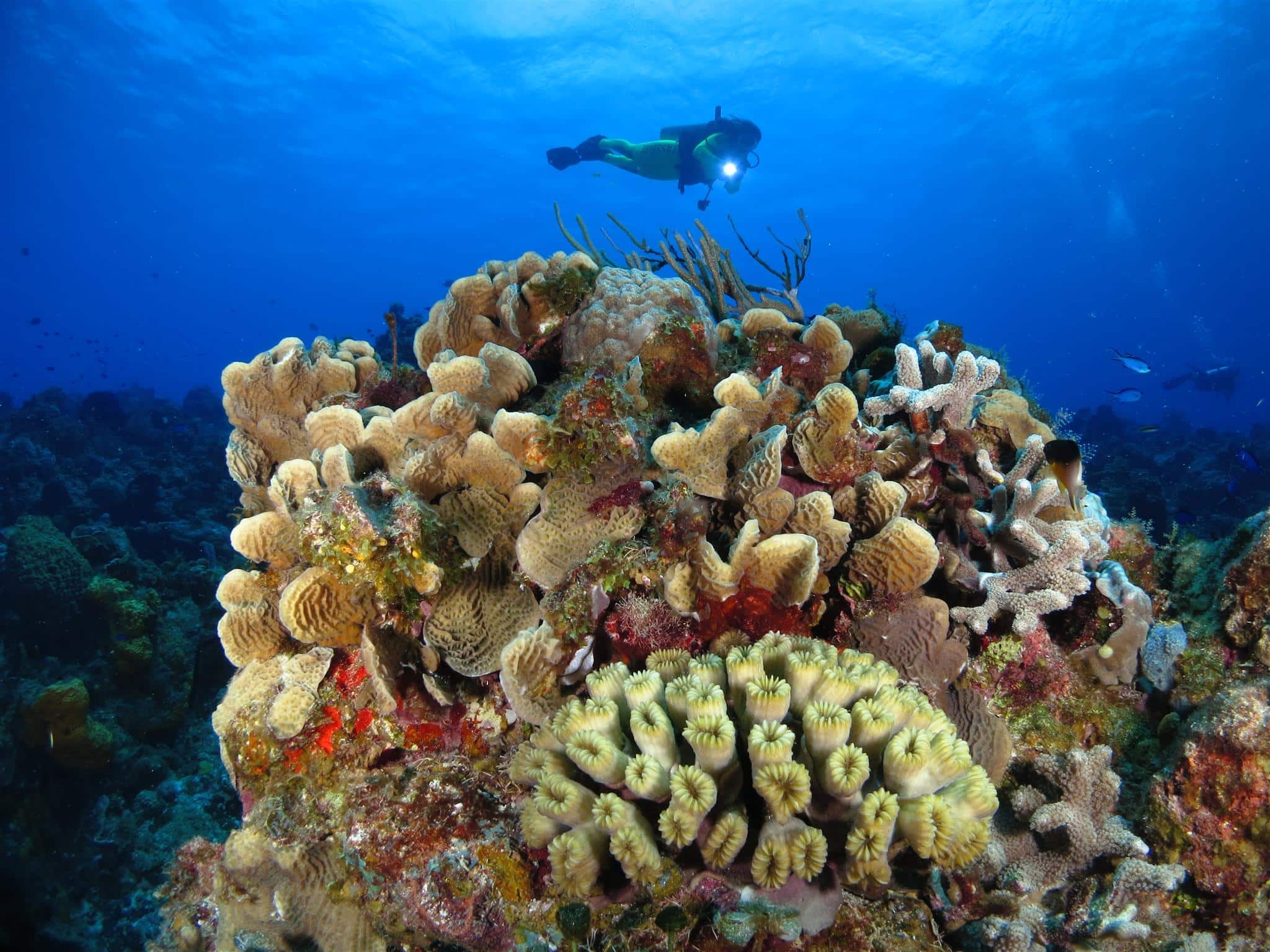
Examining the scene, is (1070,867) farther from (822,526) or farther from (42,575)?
(42,575)

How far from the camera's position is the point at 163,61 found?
150 ft

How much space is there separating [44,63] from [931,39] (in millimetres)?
63956

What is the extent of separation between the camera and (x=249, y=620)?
3.12 m

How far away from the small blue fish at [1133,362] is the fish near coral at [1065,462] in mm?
7707

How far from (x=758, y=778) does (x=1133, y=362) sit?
34.1ft

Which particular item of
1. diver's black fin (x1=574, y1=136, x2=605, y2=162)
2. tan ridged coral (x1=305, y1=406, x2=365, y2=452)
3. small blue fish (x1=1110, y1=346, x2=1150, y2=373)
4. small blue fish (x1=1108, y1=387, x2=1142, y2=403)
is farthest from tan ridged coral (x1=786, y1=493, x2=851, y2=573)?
diver's black fin (x1=574, y1=136, x2=605, y2=162)

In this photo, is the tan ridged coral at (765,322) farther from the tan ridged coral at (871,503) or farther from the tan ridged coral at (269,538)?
the tan ridged coral at (269,538)

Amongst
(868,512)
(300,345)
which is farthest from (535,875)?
(300,345)

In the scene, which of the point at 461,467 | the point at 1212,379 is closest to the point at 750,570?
the point at 461,467

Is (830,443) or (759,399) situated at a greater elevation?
(759,399)

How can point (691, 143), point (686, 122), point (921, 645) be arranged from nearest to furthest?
point (921, 645) → point (691, 143) → point (686, 122)

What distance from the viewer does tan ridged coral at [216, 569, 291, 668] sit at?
310 centimetres

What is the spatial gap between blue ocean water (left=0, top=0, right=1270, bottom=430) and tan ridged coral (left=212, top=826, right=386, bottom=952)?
40.1ft

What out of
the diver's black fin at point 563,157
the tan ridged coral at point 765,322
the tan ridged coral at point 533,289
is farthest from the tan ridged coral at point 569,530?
the diver's black fin at point 563,157
